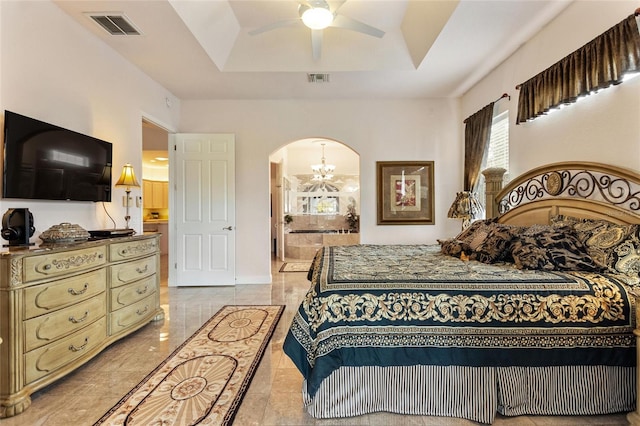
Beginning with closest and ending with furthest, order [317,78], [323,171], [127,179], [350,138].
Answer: [127,179]
[317,78]
[350,138]
[323,171]

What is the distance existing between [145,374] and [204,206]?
2.87 meters

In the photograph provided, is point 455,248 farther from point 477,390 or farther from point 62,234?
point 62,234

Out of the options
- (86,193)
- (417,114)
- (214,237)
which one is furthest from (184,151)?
(417,114)

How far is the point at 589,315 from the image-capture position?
1685mm

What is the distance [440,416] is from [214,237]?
391 centimetres

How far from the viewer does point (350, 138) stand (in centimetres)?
485

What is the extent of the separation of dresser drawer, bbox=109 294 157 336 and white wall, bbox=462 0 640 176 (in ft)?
13.7

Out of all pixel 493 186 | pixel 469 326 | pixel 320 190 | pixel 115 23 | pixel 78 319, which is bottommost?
pixel 78 319

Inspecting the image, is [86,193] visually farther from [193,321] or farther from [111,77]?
[193,321]

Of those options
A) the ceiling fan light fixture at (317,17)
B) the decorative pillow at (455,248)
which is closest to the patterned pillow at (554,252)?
the decorative pillow at (455,248)

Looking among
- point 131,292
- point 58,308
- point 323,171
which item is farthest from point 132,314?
point 323,171

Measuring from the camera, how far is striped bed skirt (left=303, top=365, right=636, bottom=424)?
68.6 inches

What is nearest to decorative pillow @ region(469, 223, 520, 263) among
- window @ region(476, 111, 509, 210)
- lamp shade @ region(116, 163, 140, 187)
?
window @ region(476, 111, 509, 210)

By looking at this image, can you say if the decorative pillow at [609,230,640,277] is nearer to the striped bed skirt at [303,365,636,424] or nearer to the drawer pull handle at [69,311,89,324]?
the striped bed skirt at [303,365,636,424]
